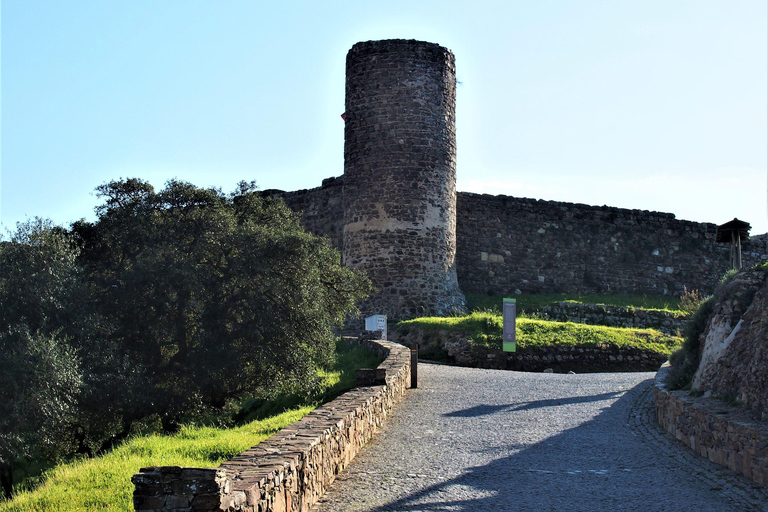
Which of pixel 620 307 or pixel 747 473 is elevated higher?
pixel 620 307

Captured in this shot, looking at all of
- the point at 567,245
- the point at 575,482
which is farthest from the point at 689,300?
the point at 575,482

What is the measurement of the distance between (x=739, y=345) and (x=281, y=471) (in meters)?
6.02

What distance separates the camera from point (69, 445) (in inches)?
555

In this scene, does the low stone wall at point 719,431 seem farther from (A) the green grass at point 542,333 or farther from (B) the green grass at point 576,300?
(B) the green grass at point 576,300

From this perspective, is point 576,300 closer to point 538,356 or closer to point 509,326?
point 538,356

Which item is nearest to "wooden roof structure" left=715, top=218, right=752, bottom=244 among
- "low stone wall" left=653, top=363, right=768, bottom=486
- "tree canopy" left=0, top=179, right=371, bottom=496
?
"low stone wall" left=653, top=363, right=768, bottom=486

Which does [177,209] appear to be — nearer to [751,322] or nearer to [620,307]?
[751,322]

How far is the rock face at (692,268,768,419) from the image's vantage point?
9000mm

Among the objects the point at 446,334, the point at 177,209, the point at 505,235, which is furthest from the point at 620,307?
the point at 177,209

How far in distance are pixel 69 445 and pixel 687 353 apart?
9736mm

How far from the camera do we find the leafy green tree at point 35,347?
12562mm

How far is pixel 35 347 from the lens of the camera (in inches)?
500

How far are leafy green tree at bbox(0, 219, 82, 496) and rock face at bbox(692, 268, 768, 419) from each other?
8.83 meters

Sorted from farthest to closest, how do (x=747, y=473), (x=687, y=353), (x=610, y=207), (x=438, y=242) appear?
(x=610, y=207)
(x=438, y=242)
(x=687, y=353)
(x=747, y=473)
